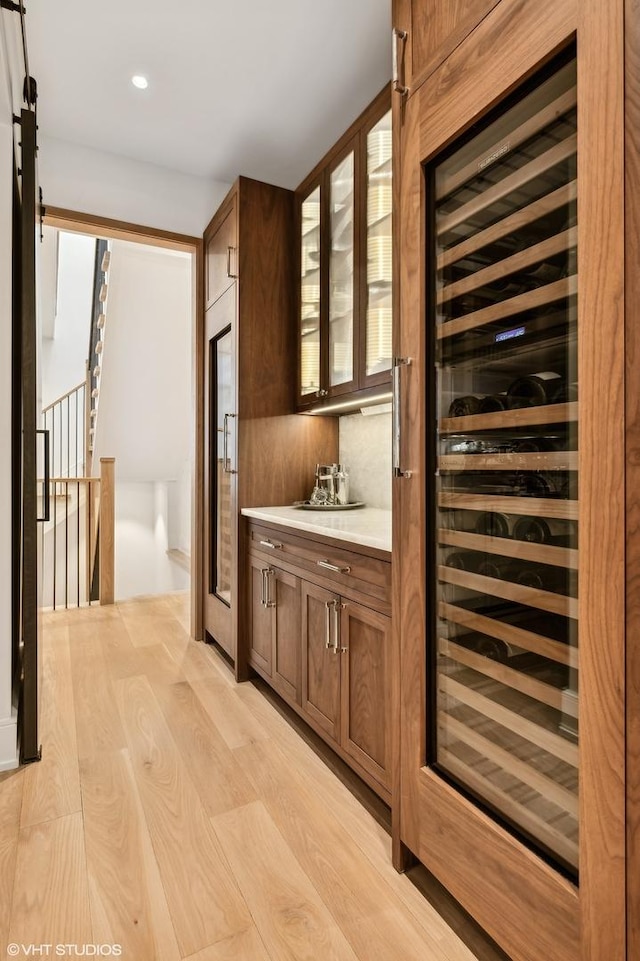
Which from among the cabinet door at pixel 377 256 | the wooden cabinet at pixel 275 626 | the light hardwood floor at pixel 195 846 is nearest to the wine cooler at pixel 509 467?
the light hardwood floor at pixel 195 846

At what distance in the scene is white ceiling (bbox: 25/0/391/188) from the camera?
2.02 meters

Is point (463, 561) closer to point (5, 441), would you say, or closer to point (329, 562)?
point (329, 562)

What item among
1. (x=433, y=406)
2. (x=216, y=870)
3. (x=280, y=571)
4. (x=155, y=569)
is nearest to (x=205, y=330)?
(x=280, y=571)

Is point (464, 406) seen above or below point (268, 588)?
above

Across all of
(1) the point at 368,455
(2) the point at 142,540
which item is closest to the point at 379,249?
(1) the point at 368,455

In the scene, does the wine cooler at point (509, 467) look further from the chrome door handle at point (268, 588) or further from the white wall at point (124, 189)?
the white wall at point (124, 189)

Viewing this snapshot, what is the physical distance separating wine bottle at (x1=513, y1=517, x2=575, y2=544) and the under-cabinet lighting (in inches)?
45.9

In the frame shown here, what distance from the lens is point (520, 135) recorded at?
1.11 meters

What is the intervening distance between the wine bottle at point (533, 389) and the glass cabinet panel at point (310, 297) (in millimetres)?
1536

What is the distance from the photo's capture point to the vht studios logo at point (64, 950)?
120cm

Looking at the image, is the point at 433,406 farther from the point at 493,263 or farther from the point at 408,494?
the point at 493,263

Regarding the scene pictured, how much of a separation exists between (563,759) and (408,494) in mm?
667

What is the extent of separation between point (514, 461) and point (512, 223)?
1.72ft

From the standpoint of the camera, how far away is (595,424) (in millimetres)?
883
